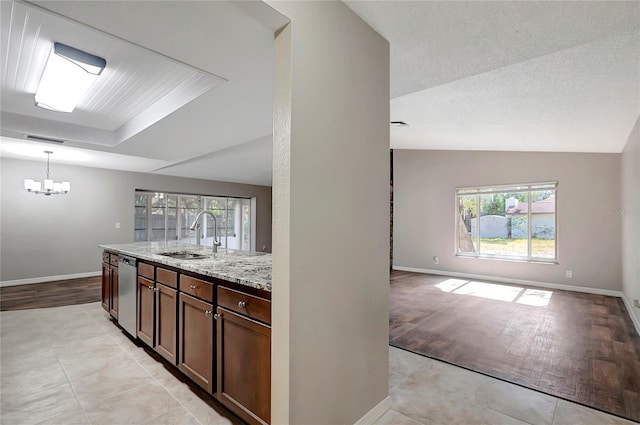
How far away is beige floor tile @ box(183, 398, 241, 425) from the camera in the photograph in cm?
185

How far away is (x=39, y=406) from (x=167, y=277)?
3.53 feet

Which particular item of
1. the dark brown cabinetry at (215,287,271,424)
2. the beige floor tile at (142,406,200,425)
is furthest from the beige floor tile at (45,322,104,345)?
the dark brown cabinetry at (215,287,271,424)

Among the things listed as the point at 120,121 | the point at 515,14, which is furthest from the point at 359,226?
the point at 120,121

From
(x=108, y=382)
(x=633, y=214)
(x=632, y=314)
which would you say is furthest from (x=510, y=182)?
(x=108, y=382)

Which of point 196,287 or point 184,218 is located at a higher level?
point 184,218

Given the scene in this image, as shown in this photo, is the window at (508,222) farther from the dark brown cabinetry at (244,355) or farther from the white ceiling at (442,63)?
the dark brown cabinetry at (244,355)

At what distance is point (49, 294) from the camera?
4.91 meters

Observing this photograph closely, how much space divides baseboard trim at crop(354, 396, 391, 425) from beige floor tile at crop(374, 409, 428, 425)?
2cm

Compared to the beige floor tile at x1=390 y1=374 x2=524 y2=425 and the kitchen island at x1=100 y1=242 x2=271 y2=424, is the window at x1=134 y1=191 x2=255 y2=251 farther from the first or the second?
the beige floor tile at x1=390 y1=374 x2=524 y2=425

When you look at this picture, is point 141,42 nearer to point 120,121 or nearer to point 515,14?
point 515,14

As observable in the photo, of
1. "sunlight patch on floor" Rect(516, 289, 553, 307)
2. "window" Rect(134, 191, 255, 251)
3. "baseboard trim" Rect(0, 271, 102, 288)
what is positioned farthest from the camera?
"window" Rect(134, 191, 255, 251)

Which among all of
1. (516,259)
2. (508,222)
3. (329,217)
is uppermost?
(329,217)

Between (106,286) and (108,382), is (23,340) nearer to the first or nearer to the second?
(106,286)

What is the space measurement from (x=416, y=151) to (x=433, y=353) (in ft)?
18.4
